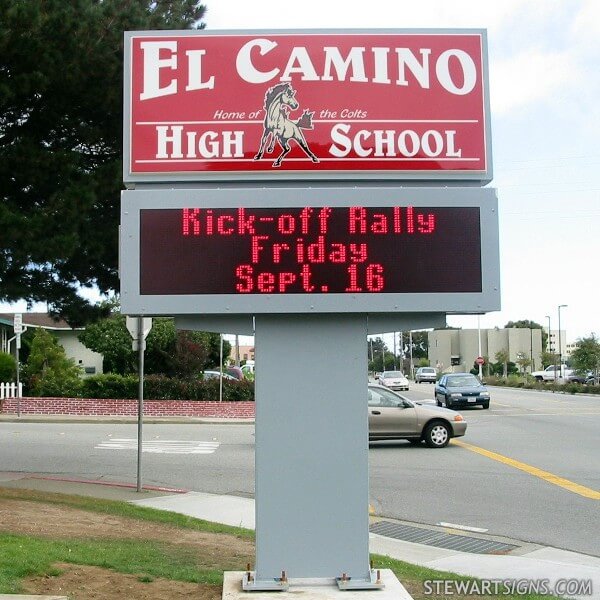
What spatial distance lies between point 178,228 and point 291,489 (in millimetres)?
2152

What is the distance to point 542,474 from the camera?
567 inches

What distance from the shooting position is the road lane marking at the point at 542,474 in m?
12.5

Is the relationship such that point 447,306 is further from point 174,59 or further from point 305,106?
point 174,59

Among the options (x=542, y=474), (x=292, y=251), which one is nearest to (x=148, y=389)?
(x=542, y=474)

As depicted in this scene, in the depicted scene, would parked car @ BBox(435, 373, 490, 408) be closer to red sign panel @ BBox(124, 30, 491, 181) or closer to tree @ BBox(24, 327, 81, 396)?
tree @ BBox(24, 327, 81, 396)

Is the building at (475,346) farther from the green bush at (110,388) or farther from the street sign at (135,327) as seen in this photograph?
the street sign at (135,327)

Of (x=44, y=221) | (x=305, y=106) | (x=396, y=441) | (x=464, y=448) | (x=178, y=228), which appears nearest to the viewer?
(x=178, y=228)

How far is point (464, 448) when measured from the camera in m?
18.4

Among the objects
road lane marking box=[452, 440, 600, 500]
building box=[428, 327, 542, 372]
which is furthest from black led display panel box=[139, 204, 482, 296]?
building box=[428, 327, 542, 372]

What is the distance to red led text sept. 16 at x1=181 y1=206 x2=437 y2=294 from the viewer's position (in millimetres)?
6207

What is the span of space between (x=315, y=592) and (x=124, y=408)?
21.7m

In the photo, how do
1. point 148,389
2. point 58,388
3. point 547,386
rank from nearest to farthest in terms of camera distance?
point 148,389
point 58,388
point 547,386

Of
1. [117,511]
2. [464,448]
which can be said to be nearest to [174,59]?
[117,511]

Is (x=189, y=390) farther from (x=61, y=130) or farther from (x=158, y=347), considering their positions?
(x=61, y=130)
